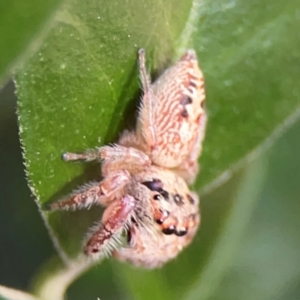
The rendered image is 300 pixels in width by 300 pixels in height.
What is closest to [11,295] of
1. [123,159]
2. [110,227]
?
[110,227]

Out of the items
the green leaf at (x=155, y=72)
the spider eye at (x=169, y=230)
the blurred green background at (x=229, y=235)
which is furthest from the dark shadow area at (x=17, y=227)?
the spider eye at (x=169, y=230)

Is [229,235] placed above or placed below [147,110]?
below

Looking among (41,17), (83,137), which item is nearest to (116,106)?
(83,137)

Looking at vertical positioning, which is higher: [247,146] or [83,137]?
[83,137]

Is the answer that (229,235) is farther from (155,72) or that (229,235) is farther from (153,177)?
(155,72)

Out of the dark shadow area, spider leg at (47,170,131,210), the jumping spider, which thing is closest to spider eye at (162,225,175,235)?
the jumping spider

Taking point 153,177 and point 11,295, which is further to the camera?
point 153,177

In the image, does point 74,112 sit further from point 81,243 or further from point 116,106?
point 81,243

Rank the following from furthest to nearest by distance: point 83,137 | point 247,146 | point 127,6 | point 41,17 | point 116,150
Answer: point 247,146, point 116,150, point 83,137, point 127,6, point 41,17
